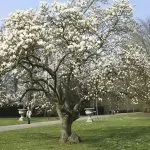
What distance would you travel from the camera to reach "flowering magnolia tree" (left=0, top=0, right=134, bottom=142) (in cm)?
2203

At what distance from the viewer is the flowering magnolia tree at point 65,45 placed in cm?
2203

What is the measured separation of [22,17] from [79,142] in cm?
660

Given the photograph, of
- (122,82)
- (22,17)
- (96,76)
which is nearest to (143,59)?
(122,82)

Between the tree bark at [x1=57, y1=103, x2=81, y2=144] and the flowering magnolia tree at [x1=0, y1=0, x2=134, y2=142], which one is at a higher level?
the flowering magnolia tree at [x1=0, y1=0, x2=134, y2=142]

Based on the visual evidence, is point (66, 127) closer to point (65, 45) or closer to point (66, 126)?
point (66, 126)

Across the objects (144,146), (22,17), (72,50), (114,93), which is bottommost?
(144,146)

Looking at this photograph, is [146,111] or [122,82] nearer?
[122,82]

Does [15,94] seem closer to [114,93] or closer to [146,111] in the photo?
[114,93]

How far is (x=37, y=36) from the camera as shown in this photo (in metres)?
22.1

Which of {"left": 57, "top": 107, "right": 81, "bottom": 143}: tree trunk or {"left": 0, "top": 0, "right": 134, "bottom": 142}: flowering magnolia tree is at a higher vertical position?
{"left": 0, "top": 0, "right": 134, "bottom": 142}: flowering magnolia tree

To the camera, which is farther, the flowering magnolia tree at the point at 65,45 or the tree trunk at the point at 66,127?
the tree trunk at the point at 66,127

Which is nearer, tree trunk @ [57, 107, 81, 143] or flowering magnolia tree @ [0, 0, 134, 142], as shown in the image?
flowering magnolia tree @ [0, 0, 134, 142]

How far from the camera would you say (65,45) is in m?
23.0

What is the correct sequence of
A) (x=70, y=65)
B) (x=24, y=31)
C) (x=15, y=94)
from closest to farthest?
(x=24, y=31), (x=70, y=65), (x=15, y=94)
